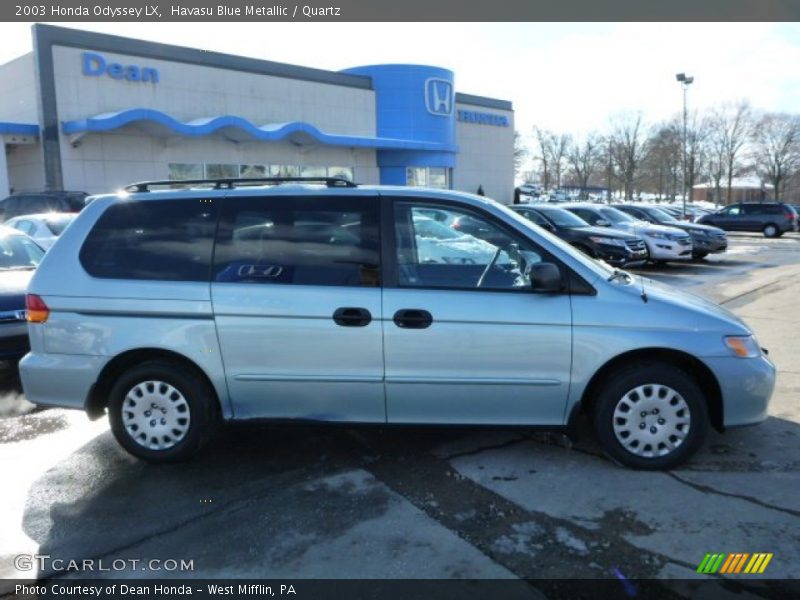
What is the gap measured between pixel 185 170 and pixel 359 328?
21.3 m

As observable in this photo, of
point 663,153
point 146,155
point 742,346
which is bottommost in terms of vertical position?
point 742,346

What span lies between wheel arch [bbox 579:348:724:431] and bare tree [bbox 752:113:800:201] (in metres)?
77.2

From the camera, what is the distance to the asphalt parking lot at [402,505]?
10.1 feet

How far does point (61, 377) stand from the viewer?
414 centimetres

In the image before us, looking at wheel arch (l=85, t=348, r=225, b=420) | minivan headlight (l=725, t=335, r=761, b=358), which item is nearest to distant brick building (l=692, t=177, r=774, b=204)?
minivan headlight (l=725, t=335, r=761, b=358)

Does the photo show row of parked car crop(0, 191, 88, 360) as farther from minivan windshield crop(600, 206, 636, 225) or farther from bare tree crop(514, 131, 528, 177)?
bare tree crop(514, 131, 528, 177)

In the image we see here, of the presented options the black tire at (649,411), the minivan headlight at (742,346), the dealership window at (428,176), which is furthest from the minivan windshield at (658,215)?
the black tire at (649,411)

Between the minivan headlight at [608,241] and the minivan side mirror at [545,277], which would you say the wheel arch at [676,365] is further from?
the minivan headlight at [608,241]

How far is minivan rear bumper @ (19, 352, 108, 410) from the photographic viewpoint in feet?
13.5

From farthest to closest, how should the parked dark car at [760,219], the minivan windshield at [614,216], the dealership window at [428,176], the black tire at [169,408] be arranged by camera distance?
1. the dealership window at [428,176]
2. the parked dark car at [760,219]
3. the minivan windshield at [614,216]
4. the black tire at [169,408]

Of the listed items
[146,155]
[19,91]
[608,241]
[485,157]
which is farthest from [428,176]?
[608,241]

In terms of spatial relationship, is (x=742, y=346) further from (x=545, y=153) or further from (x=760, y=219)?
(x=545, y=153)

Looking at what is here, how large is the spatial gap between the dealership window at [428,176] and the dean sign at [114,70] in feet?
40.5

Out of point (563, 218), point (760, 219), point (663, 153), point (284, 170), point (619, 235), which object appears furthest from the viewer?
point (663, 153)
